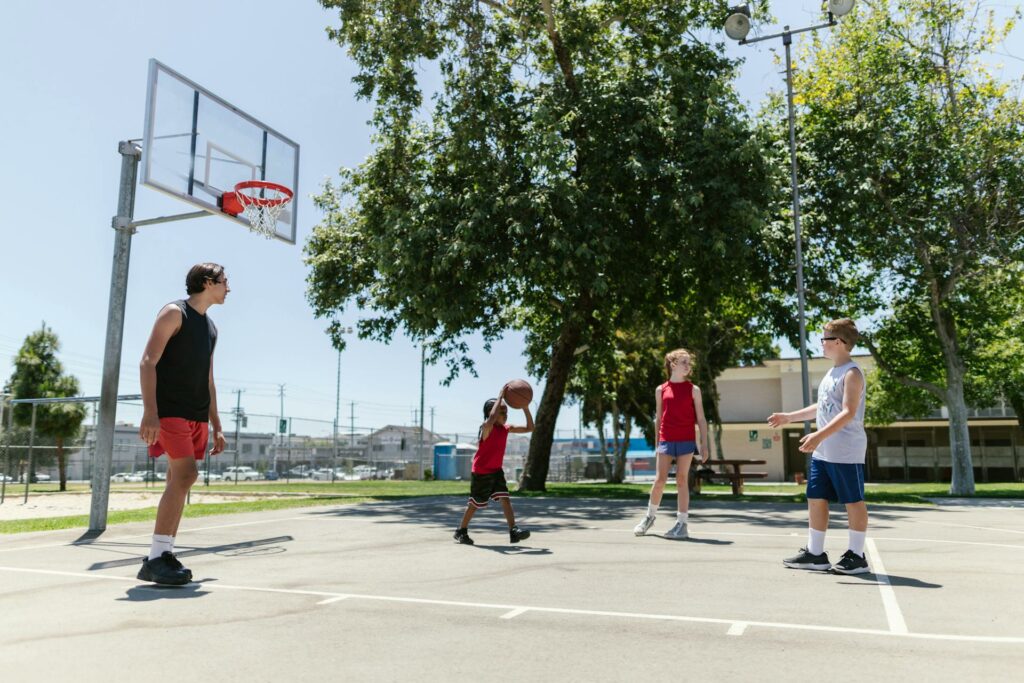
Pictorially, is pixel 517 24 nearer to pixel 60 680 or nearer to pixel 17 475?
pixel 60 680

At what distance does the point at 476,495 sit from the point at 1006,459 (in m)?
42.8

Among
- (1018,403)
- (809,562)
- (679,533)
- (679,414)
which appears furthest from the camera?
(1018,403)

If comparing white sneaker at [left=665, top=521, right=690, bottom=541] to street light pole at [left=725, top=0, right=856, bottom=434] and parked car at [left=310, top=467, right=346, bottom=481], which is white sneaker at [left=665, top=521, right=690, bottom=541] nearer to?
street light pole at [left=725, top=0, right=856, bottom=434]

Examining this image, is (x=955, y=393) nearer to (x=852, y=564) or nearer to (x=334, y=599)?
(x=852, y=564)

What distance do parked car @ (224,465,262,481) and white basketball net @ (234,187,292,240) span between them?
21.5 metres

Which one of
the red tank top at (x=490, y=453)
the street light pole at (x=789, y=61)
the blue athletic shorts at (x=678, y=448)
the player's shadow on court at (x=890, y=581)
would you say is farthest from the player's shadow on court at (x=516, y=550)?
the street light pole at (x=789, y=61)

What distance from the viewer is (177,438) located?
530cm

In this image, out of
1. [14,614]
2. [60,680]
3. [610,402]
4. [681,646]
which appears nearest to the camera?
[60,680]

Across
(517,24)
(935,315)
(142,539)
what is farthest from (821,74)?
(142,539)

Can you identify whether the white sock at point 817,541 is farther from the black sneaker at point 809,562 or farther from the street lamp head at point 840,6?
the street lamp head at point 840,6

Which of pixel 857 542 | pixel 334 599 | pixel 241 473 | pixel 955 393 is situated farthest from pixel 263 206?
pixel 241 473

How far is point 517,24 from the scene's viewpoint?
1917cm

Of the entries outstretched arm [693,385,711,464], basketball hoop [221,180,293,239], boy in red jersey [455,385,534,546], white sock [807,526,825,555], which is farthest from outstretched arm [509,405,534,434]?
basketball hoop [221,180,293,239]

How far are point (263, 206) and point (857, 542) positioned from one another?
9.99 m
